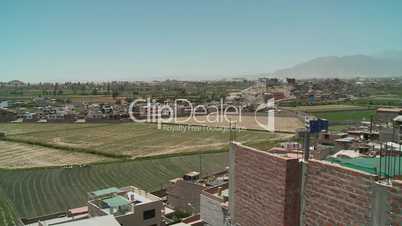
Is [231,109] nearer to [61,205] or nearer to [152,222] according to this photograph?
[61,205]

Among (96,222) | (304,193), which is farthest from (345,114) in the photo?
(304,193)

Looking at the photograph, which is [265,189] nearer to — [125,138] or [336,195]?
[336,195]

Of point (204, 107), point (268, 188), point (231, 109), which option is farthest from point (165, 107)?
Result: point (268, 188)

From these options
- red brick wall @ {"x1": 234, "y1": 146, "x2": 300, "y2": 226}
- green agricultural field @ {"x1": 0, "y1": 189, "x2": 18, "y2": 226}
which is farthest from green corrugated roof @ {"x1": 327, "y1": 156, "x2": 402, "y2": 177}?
green agricultural field @ {"x1": 0, "y1": 189, "x2": 18, "y2": 226}

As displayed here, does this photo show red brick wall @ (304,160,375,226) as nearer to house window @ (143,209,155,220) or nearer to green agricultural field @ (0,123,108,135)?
house window @ (143,209,155,220)

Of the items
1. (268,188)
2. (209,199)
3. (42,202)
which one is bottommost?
(42,202)

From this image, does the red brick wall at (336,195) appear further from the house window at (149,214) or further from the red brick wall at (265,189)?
the house window at (149,214)

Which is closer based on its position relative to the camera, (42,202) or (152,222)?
(152,222)
